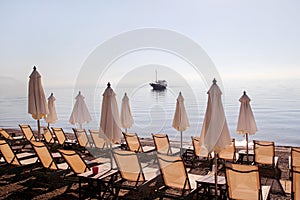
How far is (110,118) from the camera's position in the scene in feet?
18.2

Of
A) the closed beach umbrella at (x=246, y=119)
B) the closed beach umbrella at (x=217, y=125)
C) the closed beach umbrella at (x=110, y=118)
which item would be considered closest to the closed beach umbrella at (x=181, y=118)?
the closed beach umbrella at (x=246, y=119)

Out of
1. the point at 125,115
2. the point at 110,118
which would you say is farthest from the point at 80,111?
the point at 110,118

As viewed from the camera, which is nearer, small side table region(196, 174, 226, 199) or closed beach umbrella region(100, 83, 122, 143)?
small side table region(196, 174, 226, 199)

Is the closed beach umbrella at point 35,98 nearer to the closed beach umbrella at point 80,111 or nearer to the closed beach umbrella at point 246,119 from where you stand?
the closed beach umbrella at point 80,111

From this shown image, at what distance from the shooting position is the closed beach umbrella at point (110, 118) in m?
5.54

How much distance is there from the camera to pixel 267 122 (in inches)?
779

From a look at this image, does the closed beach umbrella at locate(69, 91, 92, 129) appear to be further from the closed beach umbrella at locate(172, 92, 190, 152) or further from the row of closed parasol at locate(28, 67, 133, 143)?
the closed beach umbrella at locate(172, 92, 190, 152)

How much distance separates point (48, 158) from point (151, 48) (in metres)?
3.83

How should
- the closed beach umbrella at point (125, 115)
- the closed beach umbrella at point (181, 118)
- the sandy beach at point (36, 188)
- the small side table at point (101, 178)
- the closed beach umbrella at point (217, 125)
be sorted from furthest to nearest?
1. the closed beach umbrella at point (125, 115)
2. the closed beach umbrella at point (181, 118)
3. the sandy beach at point (36, 188)
4. the small side table at point (101, 178)
5. the closed beach umbrella at point (217, 125)

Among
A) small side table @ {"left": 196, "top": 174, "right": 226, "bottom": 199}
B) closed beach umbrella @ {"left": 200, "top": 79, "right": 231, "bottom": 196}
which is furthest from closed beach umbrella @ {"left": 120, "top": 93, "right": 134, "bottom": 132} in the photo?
closed beach umbrella @ {"left": 200, "top": 79, "right": 231, "bottom": 196}

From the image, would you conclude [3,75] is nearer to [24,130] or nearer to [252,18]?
[24,130]

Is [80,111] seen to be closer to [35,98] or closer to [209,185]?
[35,98]

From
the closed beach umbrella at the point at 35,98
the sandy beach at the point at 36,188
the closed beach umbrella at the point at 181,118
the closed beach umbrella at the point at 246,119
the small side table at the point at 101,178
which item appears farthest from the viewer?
the closed beach umbrella at the point at 181,118

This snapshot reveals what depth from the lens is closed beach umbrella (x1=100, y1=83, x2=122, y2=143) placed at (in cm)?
554
